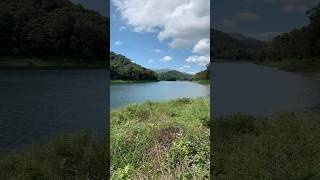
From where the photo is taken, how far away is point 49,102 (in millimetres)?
6867

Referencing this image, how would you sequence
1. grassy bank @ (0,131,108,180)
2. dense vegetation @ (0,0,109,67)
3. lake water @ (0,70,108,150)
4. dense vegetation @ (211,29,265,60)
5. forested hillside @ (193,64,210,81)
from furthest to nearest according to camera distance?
dense vegetation @ (211,29,265,60), forested hillside @ (193,64,210,81), dense vegetation @ (0,0,109,67), lake water @ (0,70,108,150), grassy bank @ (0,131,108,180)

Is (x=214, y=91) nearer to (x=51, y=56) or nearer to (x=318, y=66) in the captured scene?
(x=318, y=66)

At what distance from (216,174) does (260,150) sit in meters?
0.74

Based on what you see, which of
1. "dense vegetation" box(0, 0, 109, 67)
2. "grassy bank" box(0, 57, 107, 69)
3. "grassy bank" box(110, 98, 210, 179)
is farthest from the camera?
"dense vegetation" box(0, 0, 109, 67)

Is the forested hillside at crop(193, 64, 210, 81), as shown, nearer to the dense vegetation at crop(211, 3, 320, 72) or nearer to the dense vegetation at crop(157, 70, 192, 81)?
the dense vegetation at crop(157, 70, 192, 81)

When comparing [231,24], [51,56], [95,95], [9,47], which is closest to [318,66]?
[231,24]

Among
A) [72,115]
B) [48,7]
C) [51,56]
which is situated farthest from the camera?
[48,7]

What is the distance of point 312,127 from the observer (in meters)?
5.90

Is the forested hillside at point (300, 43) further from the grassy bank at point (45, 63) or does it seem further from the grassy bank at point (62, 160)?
the grassy bank at point (62, 160)

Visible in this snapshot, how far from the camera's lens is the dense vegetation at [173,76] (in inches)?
258

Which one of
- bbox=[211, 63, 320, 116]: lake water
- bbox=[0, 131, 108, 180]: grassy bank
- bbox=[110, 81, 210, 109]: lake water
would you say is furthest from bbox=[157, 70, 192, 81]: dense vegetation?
bbox=[0, 131, 108, 180]: grassy bank

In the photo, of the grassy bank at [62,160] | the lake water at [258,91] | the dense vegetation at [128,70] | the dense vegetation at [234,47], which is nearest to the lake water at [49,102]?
the dense vegetation at [128,70]

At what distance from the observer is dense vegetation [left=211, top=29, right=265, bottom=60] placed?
7949 millimetres

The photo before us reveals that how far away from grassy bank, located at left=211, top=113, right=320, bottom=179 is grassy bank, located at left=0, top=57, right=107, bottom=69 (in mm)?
2093
